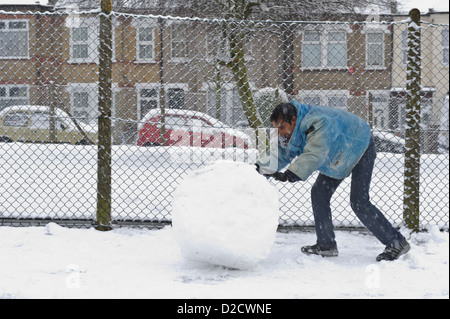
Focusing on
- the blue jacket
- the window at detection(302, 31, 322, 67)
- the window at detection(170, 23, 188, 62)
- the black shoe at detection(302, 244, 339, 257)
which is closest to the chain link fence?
the window at detection(170, 23, 188, 62)

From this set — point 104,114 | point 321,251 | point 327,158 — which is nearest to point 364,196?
point 327,158

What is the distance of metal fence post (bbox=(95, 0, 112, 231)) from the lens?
4512 mm

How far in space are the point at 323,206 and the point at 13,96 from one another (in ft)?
15.6

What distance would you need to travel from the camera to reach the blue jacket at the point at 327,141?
3.43 meters

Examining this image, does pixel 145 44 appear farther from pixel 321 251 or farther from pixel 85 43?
pixel 321 251

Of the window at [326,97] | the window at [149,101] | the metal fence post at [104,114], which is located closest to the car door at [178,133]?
the window at [149,101]

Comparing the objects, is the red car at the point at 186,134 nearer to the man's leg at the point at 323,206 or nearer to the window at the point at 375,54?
the window at the point at 375,54

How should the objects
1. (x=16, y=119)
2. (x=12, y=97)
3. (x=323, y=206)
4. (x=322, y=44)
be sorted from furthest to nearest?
1. (x=322, y=44)
2. (x=16, y=119)
3. (x=12, y=97)
4. (x=323, y=206)

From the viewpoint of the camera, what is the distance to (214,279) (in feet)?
10.6

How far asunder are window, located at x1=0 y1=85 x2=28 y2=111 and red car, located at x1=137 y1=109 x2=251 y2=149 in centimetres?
174

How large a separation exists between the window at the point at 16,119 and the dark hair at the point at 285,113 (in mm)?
4876

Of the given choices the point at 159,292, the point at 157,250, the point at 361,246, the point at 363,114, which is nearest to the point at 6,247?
the point at 157,250

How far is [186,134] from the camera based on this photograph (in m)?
8.12

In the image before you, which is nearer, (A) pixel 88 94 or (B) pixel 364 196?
(B) pixel 364 196
